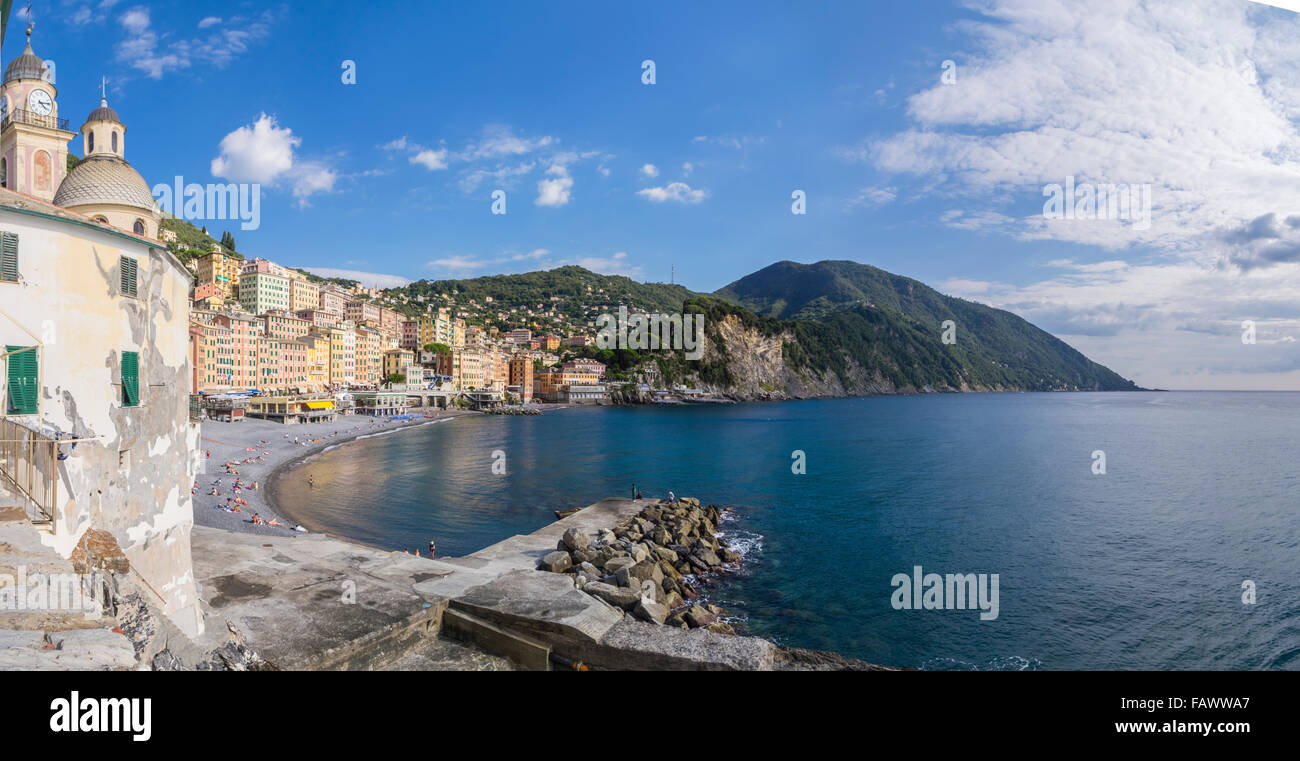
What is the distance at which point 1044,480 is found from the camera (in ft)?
109

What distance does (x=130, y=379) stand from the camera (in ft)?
19.0

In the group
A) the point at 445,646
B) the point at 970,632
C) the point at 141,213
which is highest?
the point at 141,213

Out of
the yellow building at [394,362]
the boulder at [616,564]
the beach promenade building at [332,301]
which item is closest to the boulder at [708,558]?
the boulder at [616,564]

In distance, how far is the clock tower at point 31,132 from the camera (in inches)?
352

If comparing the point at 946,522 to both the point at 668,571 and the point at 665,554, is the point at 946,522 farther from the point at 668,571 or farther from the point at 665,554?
the point at 668,571

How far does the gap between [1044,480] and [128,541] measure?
1524 inches

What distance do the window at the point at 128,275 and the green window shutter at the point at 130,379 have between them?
0.59 m

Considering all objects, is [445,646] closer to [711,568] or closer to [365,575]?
[365,575]

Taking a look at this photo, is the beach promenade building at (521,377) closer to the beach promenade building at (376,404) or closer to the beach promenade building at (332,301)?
the beach promenade building at (332,301)

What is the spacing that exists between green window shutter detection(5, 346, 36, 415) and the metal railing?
0.63ft

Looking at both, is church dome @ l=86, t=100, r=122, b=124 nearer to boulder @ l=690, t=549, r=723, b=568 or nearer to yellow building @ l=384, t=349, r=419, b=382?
boulder @ l=690, t=549, r=723, b=568

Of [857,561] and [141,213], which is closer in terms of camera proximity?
[141,213]

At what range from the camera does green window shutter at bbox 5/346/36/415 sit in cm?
477
